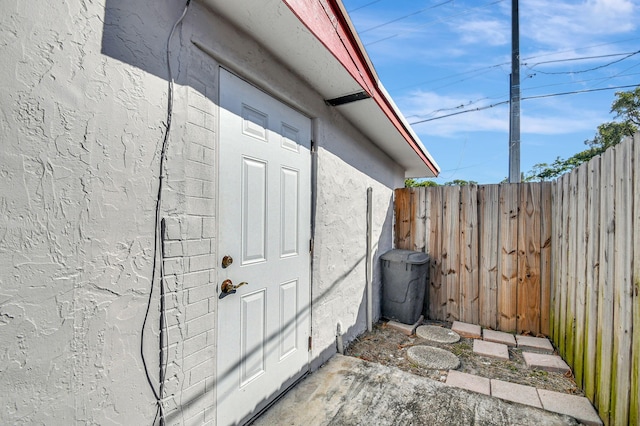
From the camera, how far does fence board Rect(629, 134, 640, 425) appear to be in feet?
5.95

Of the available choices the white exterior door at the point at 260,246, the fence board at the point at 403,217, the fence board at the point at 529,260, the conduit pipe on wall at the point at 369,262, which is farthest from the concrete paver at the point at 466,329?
the white exterior door at the point at 260,246

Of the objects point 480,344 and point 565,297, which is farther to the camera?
point 480,344

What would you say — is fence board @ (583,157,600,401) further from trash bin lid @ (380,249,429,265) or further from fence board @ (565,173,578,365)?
trash bin lid @ (380,249,429,265)

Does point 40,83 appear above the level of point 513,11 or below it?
below

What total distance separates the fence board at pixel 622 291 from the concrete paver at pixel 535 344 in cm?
178

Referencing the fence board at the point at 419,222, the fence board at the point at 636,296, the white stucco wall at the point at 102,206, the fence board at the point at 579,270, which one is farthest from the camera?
the fence board at the point at 419,222

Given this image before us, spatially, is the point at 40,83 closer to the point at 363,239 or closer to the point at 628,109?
the point at 363,239

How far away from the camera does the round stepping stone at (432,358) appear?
3.32m

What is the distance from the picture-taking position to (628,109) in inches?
548

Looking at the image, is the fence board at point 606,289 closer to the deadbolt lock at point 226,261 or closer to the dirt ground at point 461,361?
the dirt ground at point 461,361

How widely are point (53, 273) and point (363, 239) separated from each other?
3.52m

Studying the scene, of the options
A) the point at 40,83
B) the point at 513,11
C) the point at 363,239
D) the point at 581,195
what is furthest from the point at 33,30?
the point at 513,11

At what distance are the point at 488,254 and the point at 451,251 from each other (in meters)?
0.54

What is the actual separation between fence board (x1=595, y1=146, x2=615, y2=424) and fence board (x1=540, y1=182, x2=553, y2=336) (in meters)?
1.91
